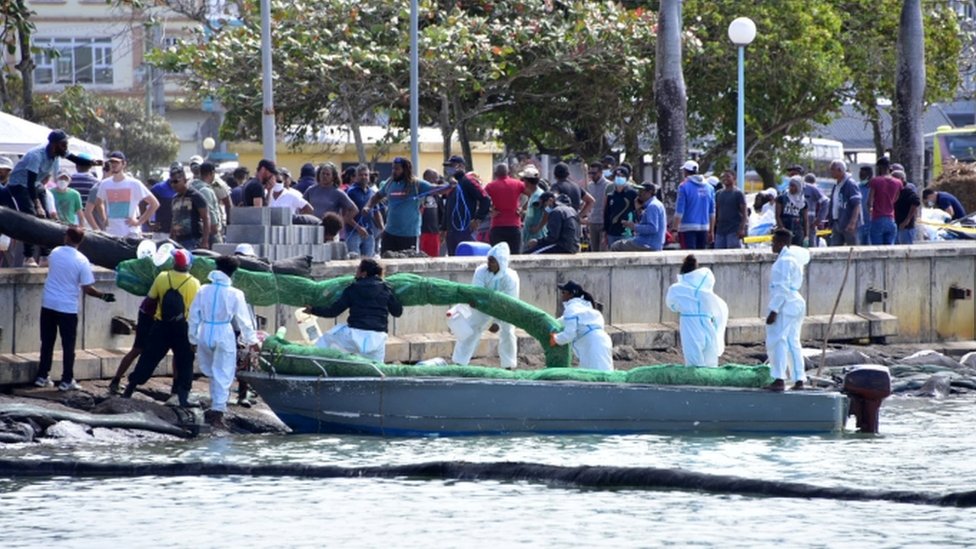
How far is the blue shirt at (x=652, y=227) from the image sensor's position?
81.0 ft

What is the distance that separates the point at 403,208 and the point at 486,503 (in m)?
8.45

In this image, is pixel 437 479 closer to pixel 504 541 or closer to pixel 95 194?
pixel 504 541

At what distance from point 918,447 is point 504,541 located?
20.8ft

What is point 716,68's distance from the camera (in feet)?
124

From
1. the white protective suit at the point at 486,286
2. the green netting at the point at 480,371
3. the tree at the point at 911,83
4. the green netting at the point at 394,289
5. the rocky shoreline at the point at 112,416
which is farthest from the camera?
the tree at the point at 911,83

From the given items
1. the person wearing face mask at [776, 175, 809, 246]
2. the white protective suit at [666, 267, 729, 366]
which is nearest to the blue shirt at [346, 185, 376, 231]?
the white protective suit at [666, 267, 729, 366]

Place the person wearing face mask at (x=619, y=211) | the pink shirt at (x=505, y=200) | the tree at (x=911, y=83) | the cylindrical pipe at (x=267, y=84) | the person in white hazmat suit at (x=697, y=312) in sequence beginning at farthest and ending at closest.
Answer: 1. the tree at (x=911, y=83)
2. the cylindrical pipe at (x=267, y=84)
3. the person wearing face mask at (x=619, y=211)
4. the pink shirt at (x=505, y=200)
5. the person in white hazmat suit at (x=697, y=312)

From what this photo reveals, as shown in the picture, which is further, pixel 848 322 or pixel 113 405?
pixel 848 322

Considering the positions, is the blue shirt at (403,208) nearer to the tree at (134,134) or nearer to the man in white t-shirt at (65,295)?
the man in white t-shirt at (65,295)

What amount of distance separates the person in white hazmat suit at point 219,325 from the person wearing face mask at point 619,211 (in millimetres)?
8162

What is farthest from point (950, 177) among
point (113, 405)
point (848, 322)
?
point (113, 405)

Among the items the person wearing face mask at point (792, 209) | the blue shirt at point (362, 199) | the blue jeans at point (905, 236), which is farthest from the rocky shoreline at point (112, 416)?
the blue jeans at point (905, 236)

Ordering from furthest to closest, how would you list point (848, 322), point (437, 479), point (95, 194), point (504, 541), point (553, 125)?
1. point (553, 125)
2. point (848, 322)
3. point (95, 194)
4. point (437, 479)
5. point (504, 541)

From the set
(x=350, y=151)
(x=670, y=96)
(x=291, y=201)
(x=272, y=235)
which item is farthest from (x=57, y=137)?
(x=350, y=151)
